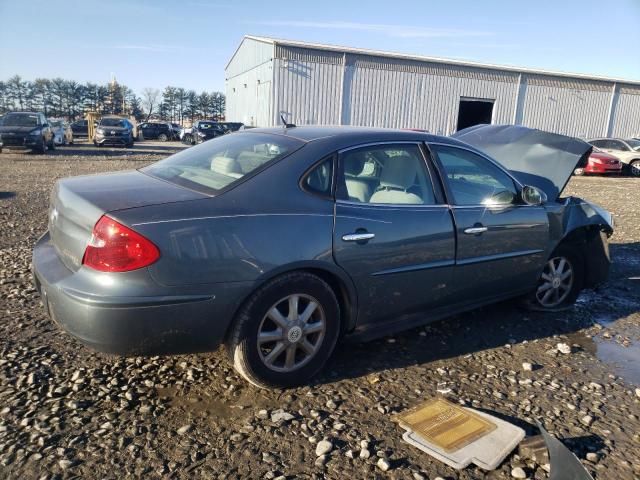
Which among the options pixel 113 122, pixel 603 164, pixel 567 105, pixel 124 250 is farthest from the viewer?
pixel 567 105

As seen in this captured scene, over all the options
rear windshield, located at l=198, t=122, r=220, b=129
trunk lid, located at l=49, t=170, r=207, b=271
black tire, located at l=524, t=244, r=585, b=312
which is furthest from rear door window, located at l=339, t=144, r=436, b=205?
rear windshield, located at l=198, t=122, r=220, b=129

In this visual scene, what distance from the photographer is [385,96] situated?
27297 mm

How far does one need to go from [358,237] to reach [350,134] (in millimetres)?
795

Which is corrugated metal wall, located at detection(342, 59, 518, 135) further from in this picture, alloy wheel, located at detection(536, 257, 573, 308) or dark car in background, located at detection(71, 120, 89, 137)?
dark car in background, located at detection(71, 120, 89, 137)

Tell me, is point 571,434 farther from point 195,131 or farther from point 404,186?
point 195,131

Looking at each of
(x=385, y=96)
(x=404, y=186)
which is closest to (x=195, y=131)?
(x=385, y=96)

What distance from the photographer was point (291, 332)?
3080 mm

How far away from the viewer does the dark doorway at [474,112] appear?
31062 millimetres

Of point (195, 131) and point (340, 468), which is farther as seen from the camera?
point (195, 131)

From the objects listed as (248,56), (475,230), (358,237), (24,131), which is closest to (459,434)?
(358,237)

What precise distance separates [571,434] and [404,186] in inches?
74.5

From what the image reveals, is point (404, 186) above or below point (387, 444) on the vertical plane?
above

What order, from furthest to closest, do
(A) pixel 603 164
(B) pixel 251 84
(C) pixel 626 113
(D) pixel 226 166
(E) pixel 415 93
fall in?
(C) pixel 626 113 → (B) pixel 251 84 → (E) pixel 415 93 → (A) pixel 603 164 → (D) pixel 226 166

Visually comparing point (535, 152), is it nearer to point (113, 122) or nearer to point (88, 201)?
point (88, 201)
